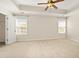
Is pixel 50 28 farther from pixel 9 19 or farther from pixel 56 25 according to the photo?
pixel 9 19

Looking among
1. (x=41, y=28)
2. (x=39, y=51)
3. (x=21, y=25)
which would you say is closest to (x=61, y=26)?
(x=41, y=28)

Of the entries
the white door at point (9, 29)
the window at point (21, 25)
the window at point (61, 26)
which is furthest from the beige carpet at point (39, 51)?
the window at point (61, 26)

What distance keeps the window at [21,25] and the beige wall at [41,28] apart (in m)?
0.32

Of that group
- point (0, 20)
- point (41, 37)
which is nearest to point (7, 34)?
point (0, 20)

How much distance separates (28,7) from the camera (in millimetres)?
7641

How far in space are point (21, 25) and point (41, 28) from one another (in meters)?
1.70

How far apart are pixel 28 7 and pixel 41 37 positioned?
333 centimetres

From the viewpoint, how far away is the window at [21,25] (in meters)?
9.51

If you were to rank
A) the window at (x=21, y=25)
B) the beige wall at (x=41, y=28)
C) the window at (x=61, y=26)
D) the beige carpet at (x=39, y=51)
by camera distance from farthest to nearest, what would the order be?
the window at (x=61, y=26)
the beige wall at (x=41, y=28)
the window at (x=21, y=25)
the beige carpet at (x=39, y=51)

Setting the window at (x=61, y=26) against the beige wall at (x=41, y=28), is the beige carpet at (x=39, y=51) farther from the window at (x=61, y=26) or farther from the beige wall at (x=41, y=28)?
the window at (x=61, y=26)

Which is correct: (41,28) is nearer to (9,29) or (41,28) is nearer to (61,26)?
(61,26)

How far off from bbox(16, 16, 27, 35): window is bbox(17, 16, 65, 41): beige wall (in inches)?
12.5

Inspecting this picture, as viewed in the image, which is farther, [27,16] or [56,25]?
[56,25]

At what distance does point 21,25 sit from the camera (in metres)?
9.57
